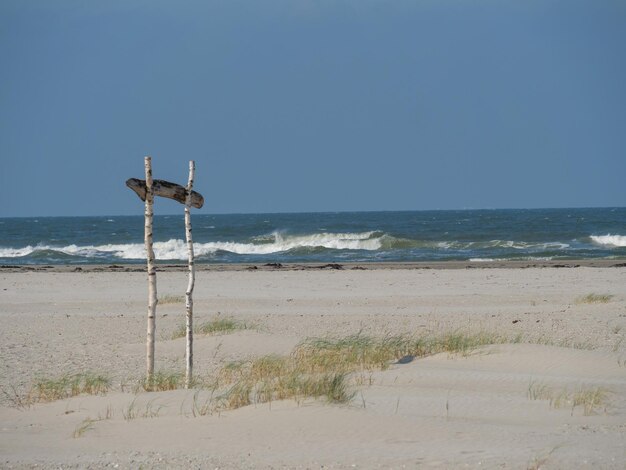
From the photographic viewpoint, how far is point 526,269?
27.9 meters

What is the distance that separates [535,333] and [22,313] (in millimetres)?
10253

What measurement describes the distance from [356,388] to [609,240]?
145 ft

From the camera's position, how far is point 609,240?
4947cm

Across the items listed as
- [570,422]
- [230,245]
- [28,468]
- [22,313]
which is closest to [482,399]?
[570,422]

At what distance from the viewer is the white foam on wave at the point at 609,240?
4844 cm

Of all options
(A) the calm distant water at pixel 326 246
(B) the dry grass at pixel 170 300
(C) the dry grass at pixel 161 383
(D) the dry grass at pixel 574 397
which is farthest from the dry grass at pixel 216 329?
(A) the calm distant water at pixel 326 246

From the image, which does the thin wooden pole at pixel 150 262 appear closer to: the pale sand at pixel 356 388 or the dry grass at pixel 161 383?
the dry grass at pixel 161 383

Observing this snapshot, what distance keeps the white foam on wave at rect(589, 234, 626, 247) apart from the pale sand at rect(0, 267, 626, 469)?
96.3 ft

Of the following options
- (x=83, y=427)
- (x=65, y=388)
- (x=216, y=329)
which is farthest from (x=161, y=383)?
(x=216, y=329)

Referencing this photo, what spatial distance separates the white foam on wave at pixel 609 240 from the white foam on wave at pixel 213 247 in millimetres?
12256

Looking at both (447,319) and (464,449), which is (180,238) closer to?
(447,319)

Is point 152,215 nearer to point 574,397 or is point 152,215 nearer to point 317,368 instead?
point 317,368

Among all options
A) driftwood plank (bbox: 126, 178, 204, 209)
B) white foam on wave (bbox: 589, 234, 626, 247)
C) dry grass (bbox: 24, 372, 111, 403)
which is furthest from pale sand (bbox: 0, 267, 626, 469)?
white foam on wave (bbox: 589, 234, 626, 247)

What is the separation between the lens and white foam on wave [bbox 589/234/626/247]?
48438 mm
